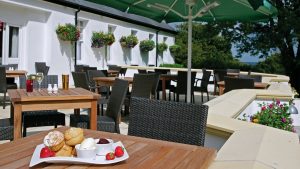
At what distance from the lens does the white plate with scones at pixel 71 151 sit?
55.9 inches

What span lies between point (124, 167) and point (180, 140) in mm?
837

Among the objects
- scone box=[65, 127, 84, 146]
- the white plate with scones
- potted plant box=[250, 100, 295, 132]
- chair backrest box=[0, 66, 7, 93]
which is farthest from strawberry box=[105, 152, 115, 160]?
chair backrest box=[0, 66, 7, 93]

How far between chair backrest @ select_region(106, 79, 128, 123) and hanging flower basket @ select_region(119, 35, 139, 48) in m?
11.8

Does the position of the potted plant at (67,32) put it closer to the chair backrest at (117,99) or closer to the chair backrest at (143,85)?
the chair backrest at (143,85)

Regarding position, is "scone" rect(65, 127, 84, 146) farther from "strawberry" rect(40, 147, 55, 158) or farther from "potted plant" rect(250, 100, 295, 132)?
"potted plant" rect(250, 100, 295, 132)

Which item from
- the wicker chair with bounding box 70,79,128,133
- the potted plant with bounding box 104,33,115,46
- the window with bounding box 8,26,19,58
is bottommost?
the wicker chair with bounding box 70,79,128,133

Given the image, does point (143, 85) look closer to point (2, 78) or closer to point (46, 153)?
point (2, 78)

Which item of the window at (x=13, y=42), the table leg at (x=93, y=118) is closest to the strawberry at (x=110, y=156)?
the table leg at (x=93, y=118)

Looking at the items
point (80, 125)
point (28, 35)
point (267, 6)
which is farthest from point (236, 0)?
point (28, 35)

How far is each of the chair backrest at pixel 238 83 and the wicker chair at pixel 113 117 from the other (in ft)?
8.76

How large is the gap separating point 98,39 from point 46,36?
2.39 m

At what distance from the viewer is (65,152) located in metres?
1.48

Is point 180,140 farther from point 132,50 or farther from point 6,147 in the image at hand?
point 132,50

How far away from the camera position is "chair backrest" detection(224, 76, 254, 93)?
5.88 meters
